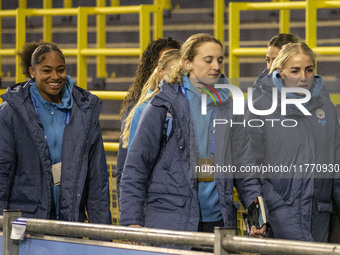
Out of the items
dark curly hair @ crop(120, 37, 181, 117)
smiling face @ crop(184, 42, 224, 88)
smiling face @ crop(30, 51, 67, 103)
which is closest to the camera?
smiling face @ crop(184, 42, 224, 88)

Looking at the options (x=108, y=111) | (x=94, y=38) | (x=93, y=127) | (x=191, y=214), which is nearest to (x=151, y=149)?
(x=191, y=214)

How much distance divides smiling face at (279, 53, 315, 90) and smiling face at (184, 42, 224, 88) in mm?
378

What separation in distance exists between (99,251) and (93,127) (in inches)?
50.2

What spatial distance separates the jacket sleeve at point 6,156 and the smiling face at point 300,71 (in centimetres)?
134

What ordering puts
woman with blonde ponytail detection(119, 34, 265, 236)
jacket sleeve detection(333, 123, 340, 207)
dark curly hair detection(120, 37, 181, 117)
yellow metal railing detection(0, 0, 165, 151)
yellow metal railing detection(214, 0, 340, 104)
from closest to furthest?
woman with blonde ponytail detection(119, 34, 265, 236) → jacket sleeve detection(333, 123, 340, 207) → dark curly hair detection(120, 37, 181, 117) → yellow metal railing detection(214, 0, 340, 104) → yellow metal railing detection(0, 0, 165, 151)

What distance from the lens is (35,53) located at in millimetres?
4395

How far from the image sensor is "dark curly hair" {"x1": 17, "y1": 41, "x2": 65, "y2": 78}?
4383mm

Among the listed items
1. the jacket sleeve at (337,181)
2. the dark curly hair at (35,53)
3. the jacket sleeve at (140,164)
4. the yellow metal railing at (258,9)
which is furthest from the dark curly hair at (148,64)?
the jacket sleeve at (337,181)

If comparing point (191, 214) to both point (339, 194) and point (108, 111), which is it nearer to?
point (339, 194)

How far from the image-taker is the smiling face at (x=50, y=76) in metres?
4.32

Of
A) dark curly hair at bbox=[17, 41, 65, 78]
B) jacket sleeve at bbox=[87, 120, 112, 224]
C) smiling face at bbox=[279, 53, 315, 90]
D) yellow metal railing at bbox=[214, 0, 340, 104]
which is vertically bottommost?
jacket sleeve at bbox=[87, 120, 112, 224]

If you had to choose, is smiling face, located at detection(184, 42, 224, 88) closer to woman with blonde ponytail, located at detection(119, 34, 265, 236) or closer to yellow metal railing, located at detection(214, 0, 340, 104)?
woman with blonde ponytail, located at detection(119, 34, 265, 236)

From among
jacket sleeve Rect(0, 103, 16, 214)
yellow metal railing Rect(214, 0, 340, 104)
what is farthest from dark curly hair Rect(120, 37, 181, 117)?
yellow metal railing Rect(214, 0, 340, 104)

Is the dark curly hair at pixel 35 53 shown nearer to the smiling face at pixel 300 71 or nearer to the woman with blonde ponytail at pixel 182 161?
the woman with blonde ponytail at pixel 182 161
